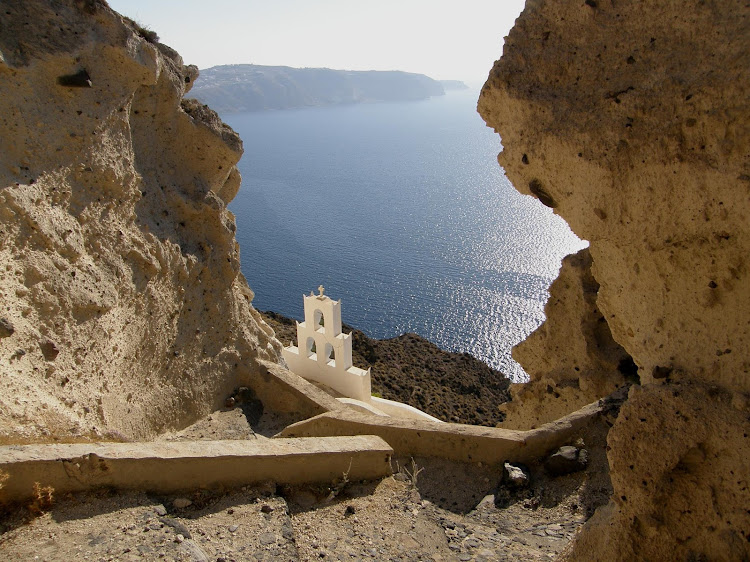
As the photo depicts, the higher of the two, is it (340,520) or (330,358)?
(340,520)

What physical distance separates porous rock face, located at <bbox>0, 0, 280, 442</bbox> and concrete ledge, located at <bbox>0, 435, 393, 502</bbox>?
0.76 m

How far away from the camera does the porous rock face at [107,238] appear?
674 cm

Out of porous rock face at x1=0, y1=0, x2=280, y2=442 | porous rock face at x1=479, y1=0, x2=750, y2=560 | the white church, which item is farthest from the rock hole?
the white church

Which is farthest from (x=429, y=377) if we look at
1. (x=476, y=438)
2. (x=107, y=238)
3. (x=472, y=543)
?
(x=472, y=543)

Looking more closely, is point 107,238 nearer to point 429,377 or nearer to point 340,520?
point 340,520

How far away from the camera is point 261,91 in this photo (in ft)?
481

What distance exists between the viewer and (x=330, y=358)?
1798 centimetres

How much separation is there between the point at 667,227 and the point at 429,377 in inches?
778

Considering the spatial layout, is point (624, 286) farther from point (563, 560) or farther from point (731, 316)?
point (563, 560)

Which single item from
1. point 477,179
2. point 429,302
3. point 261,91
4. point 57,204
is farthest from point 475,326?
point 261,91

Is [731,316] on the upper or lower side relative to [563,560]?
upper

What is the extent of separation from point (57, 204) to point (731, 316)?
7466mm

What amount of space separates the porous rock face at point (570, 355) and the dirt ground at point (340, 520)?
1.72 metres

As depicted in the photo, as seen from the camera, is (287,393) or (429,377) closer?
(287,393)
